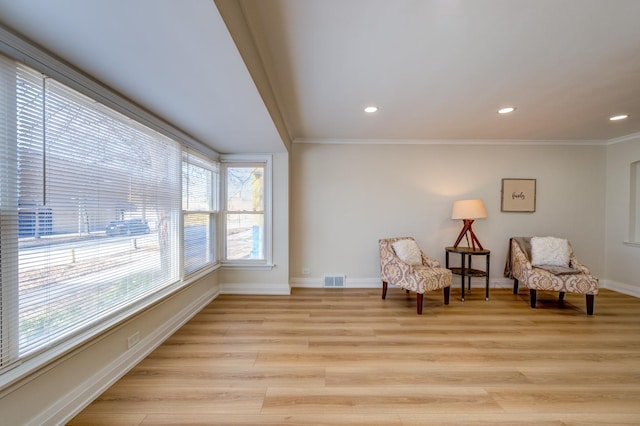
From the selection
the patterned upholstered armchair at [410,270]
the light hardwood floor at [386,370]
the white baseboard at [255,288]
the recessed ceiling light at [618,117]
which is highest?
the recessed ceiling light at [618,117]

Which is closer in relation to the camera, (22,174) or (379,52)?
(22,174)

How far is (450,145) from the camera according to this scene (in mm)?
4094

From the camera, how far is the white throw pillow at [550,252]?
352cm

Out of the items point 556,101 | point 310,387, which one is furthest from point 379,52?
point 310,387

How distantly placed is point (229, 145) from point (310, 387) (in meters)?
2.88

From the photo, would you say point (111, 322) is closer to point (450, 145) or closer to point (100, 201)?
point (100, 201)

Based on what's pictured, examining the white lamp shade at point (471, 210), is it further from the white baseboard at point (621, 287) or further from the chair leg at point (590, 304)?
the white baseboard at point (621, 287)

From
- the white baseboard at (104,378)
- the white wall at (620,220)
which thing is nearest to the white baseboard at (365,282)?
the white wall at (620,220)

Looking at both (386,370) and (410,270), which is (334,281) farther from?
(386,370)

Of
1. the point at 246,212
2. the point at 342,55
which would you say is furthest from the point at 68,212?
the point at 246,212

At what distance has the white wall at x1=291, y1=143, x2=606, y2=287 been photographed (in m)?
4.11

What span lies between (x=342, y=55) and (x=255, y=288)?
327 centimetres

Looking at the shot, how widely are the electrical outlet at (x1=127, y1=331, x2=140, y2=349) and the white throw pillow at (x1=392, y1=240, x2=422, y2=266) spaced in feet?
10.3

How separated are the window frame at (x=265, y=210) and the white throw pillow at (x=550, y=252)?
153 inches
